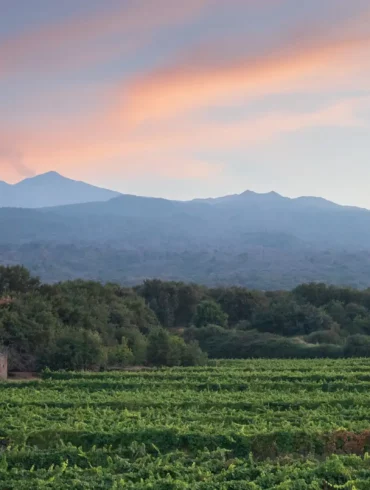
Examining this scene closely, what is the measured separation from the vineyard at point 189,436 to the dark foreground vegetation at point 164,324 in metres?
8.87

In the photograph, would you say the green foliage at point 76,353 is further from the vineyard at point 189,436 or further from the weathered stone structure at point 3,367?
the vineyard at point 189,436

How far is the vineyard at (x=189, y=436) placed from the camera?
28.9 feet

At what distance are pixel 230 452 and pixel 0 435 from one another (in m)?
4.97

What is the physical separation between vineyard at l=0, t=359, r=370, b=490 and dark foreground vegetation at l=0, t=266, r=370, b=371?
8.87m

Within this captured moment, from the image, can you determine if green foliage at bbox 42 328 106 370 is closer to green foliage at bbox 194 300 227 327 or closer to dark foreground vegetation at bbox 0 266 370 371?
dark foreground vegetation at bbox 0 266 370 371

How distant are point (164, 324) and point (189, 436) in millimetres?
43257

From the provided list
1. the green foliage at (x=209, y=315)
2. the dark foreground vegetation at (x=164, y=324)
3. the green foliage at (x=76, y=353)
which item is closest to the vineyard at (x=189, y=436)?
the green foliage at (x=76, y=353)

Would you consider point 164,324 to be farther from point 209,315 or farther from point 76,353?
point 76,353

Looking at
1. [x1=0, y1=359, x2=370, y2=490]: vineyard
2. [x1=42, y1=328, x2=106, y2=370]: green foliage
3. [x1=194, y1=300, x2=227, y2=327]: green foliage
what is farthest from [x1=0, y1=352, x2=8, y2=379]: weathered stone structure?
[x1=194, y1=300, x2=227, y2=327]: green foliage

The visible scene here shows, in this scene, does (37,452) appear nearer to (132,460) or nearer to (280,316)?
(132,460)

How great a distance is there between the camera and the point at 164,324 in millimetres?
54562

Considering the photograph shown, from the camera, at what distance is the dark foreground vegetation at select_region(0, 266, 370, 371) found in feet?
92.0

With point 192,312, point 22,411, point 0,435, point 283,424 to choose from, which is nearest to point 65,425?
point 0,435

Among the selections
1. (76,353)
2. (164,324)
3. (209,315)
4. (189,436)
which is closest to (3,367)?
(76,353)
